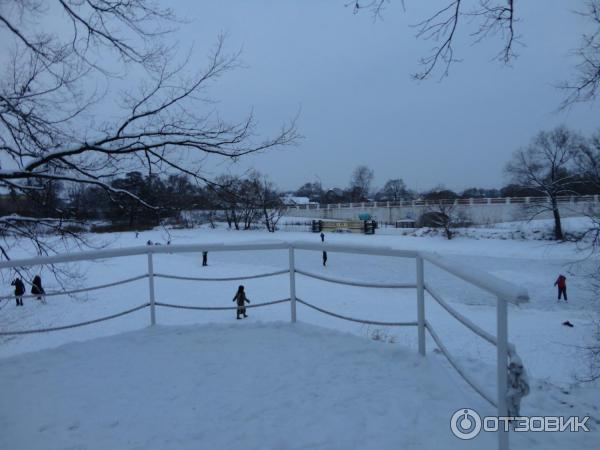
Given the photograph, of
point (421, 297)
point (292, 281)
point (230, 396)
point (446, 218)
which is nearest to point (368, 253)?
point (421, 297)

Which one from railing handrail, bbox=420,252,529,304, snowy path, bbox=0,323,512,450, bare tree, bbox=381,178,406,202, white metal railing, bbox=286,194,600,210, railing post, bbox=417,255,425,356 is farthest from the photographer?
bare tree, bbox=381,178,406,202

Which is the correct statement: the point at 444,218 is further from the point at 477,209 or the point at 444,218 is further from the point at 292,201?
the point at 292,201

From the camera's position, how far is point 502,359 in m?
2.01

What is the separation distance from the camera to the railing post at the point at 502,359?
1.96 metres

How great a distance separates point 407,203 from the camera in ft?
214

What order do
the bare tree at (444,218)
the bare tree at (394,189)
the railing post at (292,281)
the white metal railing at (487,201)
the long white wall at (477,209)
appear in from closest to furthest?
the railing post at (292,281) < the bare tree at (444,218) < the long white wall at (477,209) < the white metal railing at (487,201) < the bare tree at (394,189)

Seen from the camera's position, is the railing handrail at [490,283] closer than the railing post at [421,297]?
Yes

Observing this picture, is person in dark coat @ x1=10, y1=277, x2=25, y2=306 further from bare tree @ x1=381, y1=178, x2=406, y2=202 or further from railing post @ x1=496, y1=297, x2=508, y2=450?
bare tree @ x1=381, y1=178, x2=406, y2=202


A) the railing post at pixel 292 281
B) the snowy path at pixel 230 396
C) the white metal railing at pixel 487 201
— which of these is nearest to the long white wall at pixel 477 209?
the white metal railing at pixel 487 201

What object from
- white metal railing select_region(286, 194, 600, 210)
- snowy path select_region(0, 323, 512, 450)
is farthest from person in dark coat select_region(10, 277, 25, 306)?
white metal railing select_region(286, 194, 600, 210)

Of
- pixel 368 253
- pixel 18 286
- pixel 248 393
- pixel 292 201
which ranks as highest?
pixel 292 201

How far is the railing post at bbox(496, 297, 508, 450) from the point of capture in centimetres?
196

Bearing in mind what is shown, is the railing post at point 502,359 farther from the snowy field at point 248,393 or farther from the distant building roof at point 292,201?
the distant building roof at point 292,201

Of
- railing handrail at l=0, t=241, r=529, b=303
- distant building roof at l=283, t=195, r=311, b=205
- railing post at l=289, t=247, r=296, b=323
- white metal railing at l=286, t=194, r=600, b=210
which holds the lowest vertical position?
railing post at l=289, t=247, r=296, b=323
